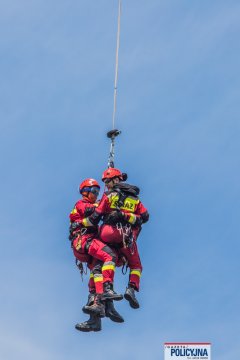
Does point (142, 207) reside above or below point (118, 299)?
above

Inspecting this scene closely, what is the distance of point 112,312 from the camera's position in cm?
2975


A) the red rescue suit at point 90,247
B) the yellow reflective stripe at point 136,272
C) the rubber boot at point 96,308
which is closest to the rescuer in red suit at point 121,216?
the yellow reflective stripe at point 136,272

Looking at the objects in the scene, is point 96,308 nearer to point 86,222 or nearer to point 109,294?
point 109,294

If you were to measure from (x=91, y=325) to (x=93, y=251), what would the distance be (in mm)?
1748

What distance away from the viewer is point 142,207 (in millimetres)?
30391

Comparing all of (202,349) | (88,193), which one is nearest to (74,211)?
(88,193)

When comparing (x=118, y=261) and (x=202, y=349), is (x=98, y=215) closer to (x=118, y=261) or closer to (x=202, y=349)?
(x=118, y=261)

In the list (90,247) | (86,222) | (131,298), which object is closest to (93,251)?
(90,247)

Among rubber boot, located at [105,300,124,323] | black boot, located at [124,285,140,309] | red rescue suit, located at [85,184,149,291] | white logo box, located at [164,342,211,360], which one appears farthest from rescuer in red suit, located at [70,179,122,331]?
white logo box, located at [164,342,211,360]

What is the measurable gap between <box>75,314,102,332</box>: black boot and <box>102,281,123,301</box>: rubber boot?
542mm

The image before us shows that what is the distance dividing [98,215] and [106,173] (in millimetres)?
1041

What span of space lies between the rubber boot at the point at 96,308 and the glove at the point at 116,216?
1.75 metres

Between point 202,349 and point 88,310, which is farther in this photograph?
point 202,349

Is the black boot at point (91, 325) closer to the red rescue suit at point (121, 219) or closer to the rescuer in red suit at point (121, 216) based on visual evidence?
the rescuer in red suit at point (121, 216)
